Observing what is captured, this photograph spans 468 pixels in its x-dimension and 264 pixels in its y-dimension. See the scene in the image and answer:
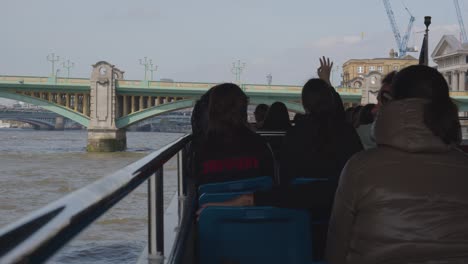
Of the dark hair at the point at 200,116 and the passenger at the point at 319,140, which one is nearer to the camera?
the passenger at the point at 319,140

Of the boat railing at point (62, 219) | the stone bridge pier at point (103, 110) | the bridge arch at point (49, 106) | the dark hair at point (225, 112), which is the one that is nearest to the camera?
the boat railing at point (62, 219)

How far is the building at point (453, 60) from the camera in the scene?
91.5 metres

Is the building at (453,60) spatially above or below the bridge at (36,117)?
above

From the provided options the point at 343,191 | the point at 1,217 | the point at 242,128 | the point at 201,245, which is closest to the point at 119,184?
the point at 343,191

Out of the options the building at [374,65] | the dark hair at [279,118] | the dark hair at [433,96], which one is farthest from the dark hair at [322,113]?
the building at [374,65]

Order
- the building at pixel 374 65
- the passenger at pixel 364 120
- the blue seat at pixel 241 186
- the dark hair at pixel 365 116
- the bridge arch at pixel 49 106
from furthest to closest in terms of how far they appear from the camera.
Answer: the building at pixel 374 65, the bridge arch at pixel 49 106, the dark hair at pixel 365 116, the passenger at pixel 364 120, the blue seat at pixel 241 186

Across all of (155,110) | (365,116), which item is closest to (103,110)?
(155,110)

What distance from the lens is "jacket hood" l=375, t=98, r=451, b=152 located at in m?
1.81

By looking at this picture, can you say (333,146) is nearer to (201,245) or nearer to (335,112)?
(335,112)

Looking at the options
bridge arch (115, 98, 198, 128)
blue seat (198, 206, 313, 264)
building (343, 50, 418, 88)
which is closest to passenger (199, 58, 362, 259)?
blue seat (198, 206, 313, 264)

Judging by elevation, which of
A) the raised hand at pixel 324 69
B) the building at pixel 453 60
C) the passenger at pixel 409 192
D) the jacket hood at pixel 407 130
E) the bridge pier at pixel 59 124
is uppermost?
the building at pixel 453 60

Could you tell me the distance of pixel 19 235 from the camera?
84cm

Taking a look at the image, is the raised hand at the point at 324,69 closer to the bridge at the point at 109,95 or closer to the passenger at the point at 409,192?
the passenger at the point at 409,192

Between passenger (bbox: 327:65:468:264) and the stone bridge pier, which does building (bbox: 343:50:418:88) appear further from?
passenger (bbox: 327:65:468:264)
